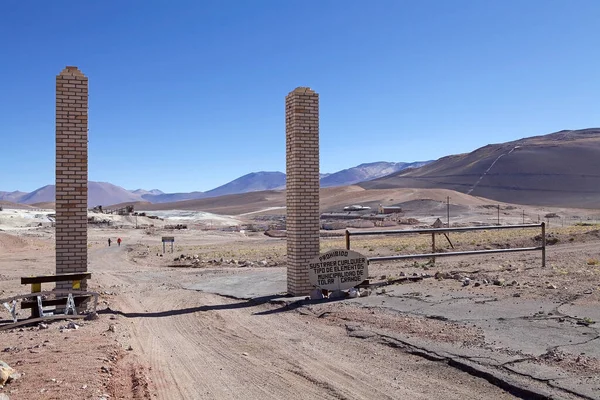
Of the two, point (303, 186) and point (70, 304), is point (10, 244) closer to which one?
point (70, 304)

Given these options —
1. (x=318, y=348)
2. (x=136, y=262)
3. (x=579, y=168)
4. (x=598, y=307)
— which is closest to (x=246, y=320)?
(x=318, y=348)

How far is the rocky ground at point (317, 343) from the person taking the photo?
627cm

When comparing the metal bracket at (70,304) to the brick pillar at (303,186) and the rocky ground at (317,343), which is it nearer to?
the rocky ground at (317,343)

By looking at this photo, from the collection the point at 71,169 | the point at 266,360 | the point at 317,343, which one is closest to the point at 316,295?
the point at 317,343

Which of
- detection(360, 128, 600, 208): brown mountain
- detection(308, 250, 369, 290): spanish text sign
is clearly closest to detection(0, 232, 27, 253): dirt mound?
detection(308, 250, 369, 290): spanish text sign

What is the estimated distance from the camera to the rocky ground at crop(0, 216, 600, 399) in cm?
627

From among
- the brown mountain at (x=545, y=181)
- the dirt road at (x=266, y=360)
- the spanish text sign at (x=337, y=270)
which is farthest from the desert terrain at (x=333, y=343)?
the brown mountain at (x=545, y=181)

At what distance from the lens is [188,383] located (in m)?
6.61

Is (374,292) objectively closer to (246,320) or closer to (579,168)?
(246,320)

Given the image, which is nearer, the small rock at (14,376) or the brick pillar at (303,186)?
the small rock at (14,376)

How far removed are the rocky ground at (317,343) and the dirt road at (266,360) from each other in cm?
2

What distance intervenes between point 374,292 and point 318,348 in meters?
4.87

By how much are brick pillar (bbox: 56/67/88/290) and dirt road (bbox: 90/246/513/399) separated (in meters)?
1.54

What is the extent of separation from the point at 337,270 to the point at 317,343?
179 inches
